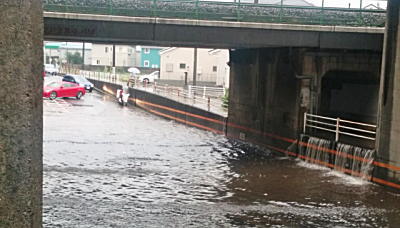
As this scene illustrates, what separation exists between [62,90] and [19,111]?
50.0 meters

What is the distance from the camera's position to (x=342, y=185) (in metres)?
17.3

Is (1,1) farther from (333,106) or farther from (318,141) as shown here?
(333,106)

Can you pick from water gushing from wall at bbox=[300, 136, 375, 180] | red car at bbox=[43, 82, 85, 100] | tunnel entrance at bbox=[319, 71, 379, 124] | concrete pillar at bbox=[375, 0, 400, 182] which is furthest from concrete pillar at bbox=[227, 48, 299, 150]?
red car at bbox=[43, 82, 85, 100]

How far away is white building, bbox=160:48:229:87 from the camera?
6856 centimetres

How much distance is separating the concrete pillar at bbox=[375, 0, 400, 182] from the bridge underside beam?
15.1 feet

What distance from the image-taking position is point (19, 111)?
5.50ft

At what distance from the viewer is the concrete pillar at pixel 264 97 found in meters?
24.0

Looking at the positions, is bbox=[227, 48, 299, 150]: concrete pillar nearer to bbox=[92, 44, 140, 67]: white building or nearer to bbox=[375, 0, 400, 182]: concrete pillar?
bbox=[375, 0, 400, 182]: concrete pillar

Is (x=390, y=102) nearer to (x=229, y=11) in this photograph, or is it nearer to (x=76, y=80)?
(x=229, y=11)

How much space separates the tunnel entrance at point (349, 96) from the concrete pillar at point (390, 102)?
990 centimetres

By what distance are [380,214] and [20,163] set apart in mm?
13335

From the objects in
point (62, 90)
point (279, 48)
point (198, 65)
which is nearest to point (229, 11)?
point (279, 48)

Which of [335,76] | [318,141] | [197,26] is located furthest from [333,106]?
[197,26]

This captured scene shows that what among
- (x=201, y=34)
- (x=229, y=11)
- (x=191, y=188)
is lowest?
(x=191, y=188)
